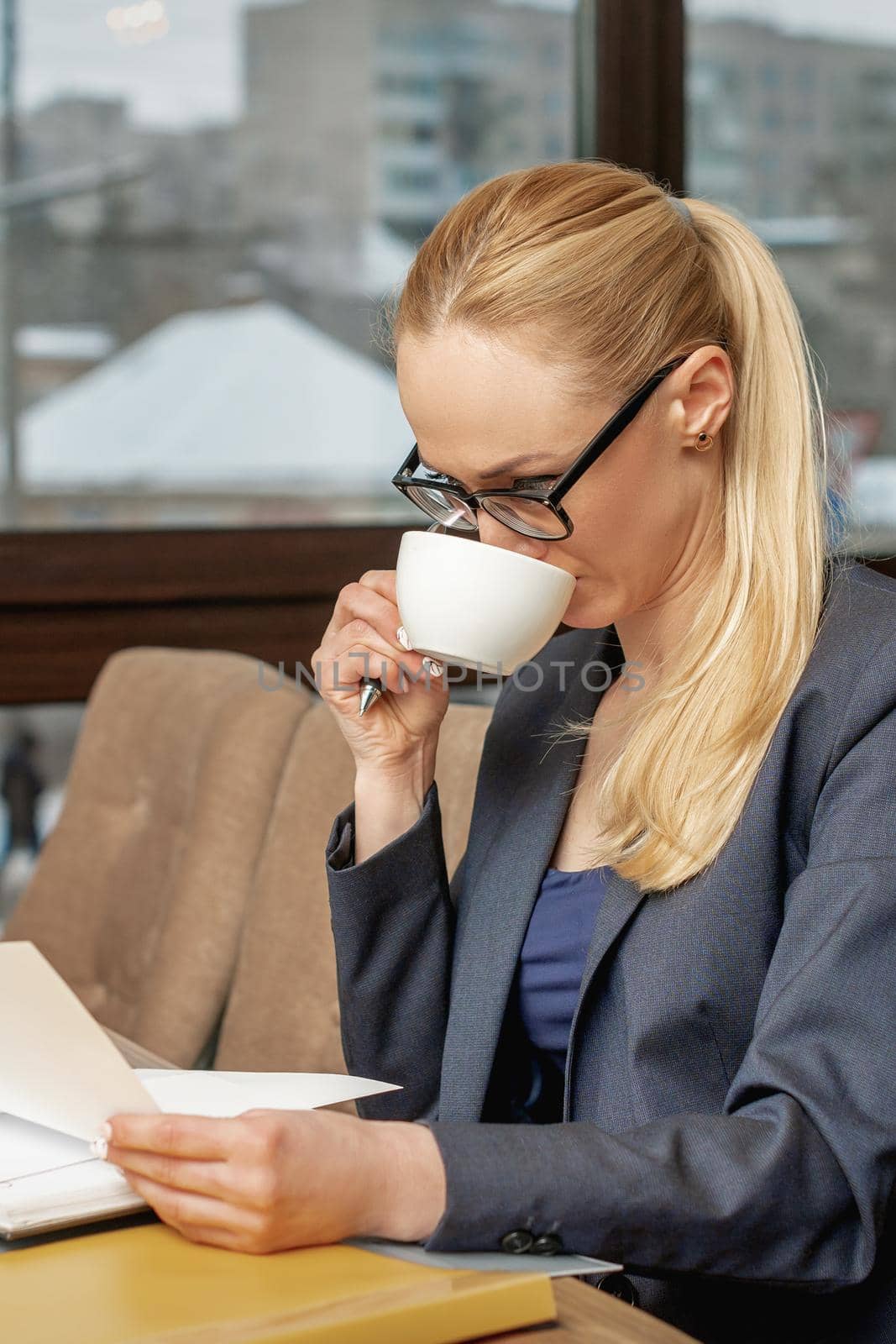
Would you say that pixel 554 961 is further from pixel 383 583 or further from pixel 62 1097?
A: pixel 62 1097

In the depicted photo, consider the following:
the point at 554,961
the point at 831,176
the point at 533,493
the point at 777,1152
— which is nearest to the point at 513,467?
the point at 533,493

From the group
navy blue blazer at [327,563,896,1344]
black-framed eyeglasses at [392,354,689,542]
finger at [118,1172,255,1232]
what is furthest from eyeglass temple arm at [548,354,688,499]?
finger at [118,1172,255,1232]

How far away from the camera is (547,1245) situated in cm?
72

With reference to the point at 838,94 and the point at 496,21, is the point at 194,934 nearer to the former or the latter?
the point at 496,21

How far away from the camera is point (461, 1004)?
112cm

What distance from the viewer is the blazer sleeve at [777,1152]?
Answer: 73 cm

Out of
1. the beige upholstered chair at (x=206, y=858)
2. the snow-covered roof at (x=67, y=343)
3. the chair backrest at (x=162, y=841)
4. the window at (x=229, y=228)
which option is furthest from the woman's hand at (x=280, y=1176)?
the snow-covered roof at (x=67, y=343)

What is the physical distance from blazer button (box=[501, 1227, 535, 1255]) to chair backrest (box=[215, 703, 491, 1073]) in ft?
2.59

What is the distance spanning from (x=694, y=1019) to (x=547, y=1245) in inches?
9.1

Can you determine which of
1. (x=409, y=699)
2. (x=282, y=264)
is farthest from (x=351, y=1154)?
(x=282, y=264)

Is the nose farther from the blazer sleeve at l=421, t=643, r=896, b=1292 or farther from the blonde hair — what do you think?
the blazer sleeve at l=421, t=643, r=896, b=1292

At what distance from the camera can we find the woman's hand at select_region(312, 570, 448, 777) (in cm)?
116

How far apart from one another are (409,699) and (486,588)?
0.26 metres

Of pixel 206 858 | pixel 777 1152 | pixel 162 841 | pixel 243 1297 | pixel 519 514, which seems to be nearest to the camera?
pixel 243 1297
